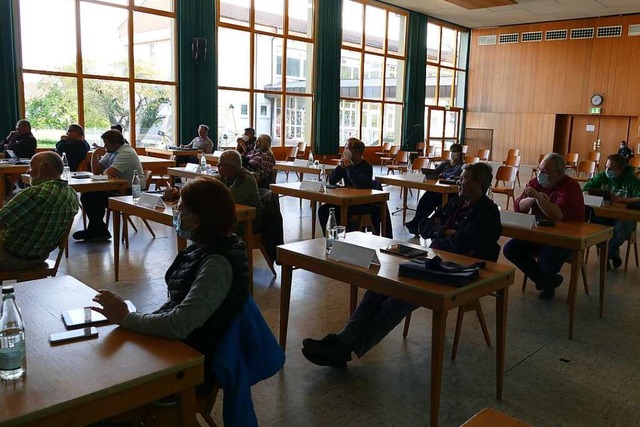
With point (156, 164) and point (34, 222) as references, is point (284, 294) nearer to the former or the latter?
point (34, 222)

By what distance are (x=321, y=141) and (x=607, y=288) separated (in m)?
9.92

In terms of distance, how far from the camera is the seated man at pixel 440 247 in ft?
9.43

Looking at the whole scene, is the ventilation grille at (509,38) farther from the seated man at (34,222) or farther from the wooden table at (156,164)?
the seated man at (34,222)

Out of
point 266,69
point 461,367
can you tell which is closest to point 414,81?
point 266,69

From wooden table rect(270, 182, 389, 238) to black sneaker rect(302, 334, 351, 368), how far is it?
2179mm

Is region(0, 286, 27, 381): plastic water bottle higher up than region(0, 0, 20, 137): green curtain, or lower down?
lower down

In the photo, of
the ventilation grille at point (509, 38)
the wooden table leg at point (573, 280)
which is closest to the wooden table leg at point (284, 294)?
the wooden table leg at point (573, 280)

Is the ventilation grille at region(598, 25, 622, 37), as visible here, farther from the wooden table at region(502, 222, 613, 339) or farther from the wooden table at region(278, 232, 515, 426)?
the wooden table at region(278, 232, 515, 426)

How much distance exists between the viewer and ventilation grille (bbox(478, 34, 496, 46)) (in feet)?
56.3

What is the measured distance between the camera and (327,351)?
291cm

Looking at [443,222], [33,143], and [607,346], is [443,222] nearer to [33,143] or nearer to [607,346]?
[607,346]

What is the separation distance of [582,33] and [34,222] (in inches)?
616

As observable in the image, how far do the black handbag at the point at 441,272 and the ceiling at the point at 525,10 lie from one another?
42.5ft

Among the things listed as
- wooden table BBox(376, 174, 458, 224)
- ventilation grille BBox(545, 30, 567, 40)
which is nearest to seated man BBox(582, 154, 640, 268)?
wooden table BBox(376, 174, 458, 224)
